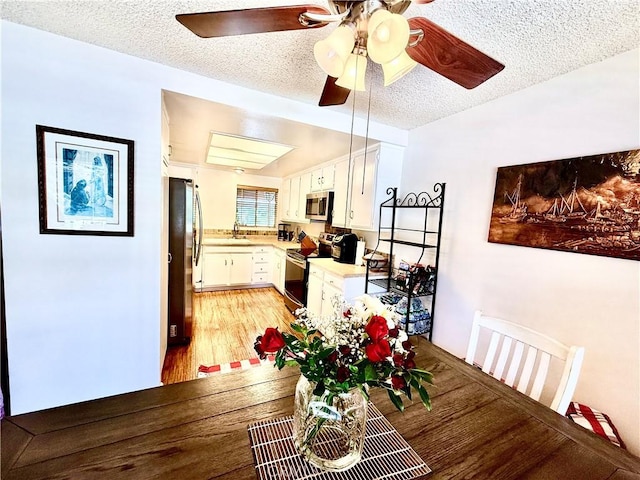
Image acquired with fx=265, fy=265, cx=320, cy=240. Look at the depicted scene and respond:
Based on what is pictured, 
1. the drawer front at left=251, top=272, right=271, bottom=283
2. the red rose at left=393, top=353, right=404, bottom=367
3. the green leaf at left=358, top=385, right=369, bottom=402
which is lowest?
the drawer front at left=251, top=272, right=271, bottom=283

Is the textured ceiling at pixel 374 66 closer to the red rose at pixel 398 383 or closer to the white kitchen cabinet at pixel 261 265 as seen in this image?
the red rose at pixel 398 383

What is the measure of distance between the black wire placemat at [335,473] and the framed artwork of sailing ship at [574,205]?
1.44 m

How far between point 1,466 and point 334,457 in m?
0.84

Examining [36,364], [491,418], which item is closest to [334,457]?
[491,418]

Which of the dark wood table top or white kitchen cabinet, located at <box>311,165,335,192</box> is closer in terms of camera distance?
the dark wood table top

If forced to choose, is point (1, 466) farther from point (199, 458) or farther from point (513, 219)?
point (513, 219)

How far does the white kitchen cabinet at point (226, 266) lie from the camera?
14.3 feet

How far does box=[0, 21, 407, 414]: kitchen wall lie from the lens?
1457 mm

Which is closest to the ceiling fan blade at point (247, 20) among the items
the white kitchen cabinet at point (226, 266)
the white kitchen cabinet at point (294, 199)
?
the white kitchen cabinet at point (294, 199)

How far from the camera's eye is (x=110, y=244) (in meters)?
1.67

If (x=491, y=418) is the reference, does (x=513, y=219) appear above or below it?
above

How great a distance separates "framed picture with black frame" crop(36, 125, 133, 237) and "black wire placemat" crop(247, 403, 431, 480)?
153 cm

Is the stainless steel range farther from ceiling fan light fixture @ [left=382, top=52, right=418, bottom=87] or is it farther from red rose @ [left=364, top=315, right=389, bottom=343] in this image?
red rose @ [left=364, top=315, right=389, bottom=343]

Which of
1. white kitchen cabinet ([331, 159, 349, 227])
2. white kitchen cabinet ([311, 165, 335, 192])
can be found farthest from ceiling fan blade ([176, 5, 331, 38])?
white kitchen cabinet ([311, 165, 335, 192])
